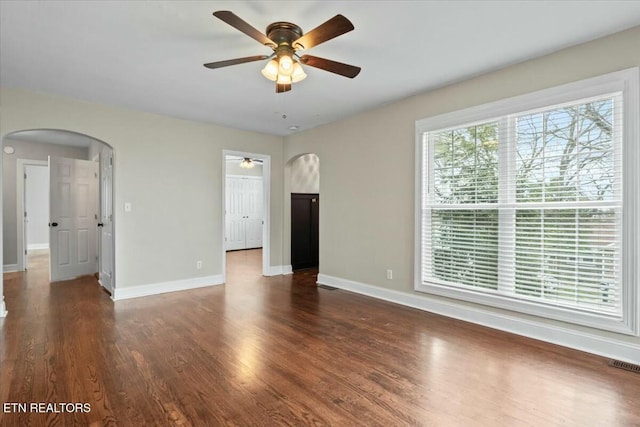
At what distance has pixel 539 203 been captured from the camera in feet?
9.80

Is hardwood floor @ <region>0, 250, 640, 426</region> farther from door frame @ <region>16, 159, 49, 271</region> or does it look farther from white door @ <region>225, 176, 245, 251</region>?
white door @ <region>225, 176, 245, 251</region>

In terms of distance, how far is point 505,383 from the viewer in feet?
7.38

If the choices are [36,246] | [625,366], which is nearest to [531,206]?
[625,366]

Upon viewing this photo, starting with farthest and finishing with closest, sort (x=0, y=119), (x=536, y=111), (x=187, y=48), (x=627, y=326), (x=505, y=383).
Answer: (x=0, y=119) → (x=536, y=111) → (x=187, y=48) → (x=627, y=326) → (x=505, y=383)

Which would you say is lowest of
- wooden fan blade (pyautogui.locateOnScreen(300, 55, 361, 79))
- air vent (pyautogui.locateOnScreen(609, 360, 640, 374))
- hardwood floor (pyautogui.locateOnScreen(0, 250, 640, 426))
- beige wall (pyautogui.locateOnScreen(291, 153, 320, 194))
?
hardwood floor (pyautogui.locateOnScreen(0, 250, 640, 426))

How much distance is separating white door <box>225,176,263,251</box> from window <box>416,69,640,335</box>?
6.68m

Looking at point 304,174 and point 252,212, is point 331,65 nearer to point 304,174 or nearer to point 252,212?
point 304,174

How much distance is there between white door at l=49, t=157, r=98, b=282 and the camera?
5.44 m

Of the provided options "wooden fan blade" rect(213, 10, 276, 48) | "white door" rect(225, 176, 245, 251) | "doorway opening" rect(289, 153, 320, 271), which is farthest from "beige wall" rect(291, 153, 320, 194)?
"wooden fan blade" rect(213, 10, 276, 48)

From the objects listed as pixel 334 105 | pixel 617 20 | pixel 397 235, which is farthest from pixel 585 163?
pixel 334 105

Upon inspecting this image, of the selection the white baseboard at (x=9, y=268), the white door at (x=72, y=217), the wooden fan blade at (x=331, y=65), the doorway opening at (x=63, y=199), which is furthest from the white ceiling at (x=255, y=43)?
the white baseboard at (x=9, y=268)

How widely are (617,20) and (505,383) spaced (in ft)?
9.06

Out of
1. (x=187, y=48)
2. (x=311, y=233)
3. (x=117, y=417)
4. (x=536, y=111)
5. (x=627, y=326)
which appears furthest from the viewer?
(x=311, y=233)

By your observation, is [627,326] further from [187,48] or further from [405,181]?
[187,48]
